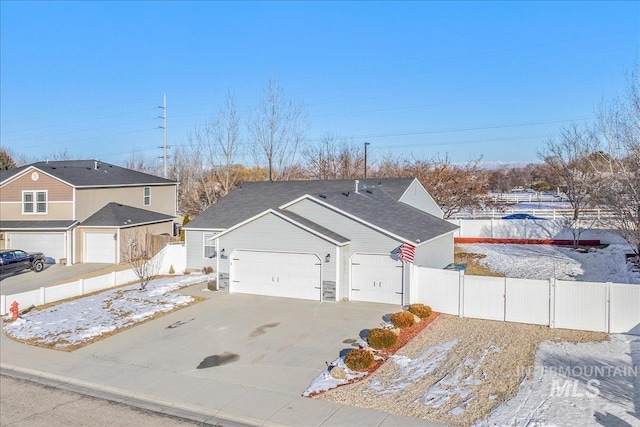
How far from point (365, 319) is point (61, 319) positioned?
35.1ft

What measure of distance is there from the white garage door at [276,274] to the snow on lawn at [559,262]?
10510mm

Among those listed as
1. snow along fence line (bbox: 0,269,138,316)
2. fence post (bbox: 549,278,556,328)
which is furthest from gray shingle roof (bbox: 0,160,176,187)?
fence post (bbox: 549,278,556,328)

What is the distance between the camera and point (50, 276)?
26266 mm

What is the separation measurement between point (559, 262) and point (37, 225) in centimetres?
3005

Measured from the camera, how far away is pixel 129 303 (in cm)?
1964

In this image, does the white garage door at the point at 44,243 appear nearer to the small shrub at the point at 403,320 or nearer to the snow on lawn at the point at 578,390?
the small shrub at the point at 403,320

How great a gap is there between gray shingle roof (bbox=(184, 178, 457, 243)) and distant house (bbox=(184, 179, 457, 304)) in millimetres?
101

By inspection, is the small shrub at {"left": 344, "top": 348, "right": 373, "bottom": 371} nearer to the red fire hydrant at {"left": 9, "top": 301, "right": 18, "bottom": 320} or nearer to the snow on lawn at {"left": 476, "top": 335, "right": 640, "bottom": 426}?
the snow on lawn at {"left": 476, "top": 335, "right": 640, "bottom": 426}

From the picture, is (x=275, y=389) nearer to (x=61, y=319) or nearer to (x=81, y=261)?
(x=61, y=319)

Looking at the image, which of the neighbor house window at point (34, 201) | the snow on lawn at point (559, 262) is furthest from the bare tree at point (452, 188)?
the neighbor house window at point (34, 201)

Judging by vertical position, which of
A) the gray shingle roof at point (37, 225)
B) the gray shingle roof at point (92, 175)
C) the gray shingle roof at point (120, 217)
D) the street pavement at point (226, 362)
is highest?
the gray shingle roof at point (92, 175)

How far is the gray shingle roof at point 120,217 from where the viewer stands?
29.9m

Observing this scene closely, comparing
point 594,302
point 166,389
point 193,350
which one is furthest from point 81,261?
point 594,302

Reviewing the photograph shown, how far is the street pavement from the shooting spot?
33.8 feet
